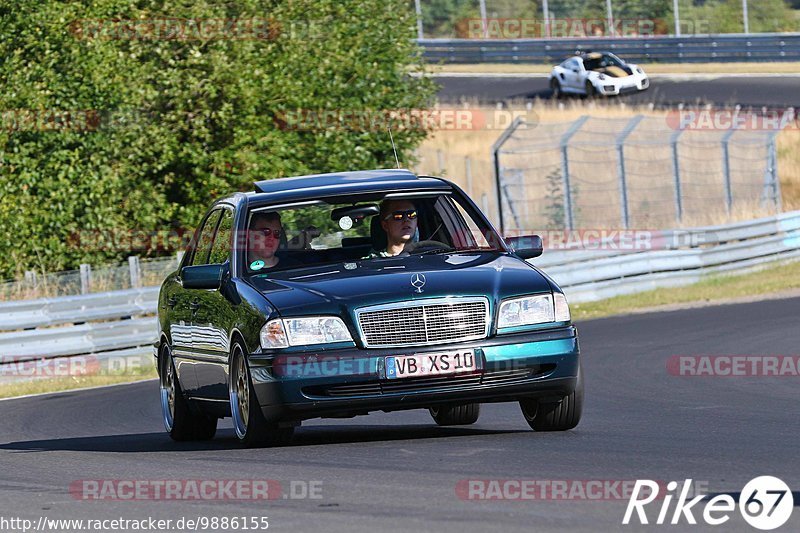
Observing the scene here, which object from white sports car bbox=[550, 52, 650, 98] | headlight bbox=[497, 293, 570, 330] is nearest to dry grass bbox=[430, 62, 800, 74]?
white sports car bbox=[550, 52, 650, 98]

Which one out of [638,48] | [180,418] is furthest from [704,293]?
[638,48]

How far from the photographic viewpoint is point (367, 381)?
9016mm

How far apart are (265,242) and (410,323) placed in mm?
1499

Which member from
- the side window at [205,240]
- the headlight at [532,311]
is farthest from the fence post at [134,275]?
the headlight at [532,311]

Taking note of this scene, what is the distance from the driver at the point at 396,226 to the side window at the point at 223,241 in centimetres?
94

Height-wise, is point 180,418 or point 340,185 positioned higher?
point 340,185

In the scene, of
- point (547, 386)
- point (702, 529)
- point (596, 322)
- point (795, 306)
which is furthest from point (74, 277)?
point (702, 529)

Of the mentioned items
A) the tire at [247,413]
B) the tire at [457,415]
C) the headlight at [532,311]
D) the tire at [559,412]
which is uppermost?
the headlight at [532,311]

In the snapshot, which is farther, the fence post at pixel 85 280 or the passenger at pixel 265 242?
the fence post at pixel 85 280

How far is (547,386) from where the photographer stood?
30.4 feet

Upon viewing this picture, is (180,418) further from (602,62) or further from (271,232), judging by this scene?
(602,62)

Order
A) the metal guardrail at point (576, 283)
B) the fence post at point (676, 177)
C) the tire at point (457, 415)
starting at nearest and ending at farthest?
the tire at point (457, 415) < the metal guardrail at point (576, 283) < the fence post at point (676, 177)

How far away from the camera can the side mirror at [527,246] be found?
10.3m

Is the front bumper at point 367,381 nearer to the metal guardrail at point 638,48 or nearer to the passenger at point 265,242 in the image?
the passenger at point 265,242
